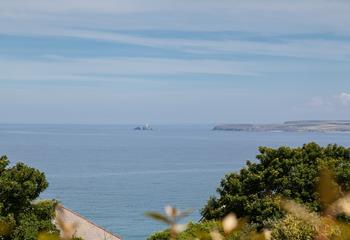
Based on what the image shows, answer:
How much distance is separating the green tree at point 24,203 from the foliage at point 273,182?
7.90 metres

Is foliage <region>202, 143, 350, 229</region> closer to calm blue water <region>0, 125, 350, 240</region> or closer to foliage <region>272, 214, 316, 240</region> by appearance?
foliage <region>272, 214, 316, 240</region>

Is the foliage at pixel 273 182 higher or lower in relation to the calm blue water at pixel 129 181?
lower

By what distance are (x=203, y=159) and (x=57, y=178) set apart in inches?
2035

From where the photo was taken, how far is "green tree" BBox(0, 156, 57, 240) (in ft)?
89.3

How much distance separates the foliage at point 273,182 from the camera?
3033cm

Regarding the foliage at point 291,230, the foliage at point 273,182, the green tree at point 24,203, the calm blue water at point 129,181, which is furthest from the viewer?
the calm blue water at point 129,181

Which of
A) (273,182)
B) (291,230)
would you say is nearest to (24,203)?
(273,182)

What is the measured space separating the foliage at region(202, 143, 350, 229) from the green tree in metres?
7.90

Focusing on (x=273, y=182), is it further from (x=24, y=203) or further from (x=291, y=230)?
(x=24, y=203)

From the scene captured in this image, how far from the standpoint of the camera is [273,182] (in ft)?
104

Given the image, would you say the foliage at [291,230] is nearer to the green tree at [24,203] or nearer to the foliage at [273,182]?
the foliage at [273,182]

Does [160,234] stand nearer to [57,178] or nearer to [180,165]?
[57,178]

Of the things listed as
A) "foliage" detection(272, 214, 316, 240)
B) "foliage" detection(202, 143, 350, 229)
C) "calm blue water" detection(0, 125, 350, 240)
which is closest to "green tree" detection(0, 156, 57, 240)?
"foliage" detection(202, 143, 350, 229)

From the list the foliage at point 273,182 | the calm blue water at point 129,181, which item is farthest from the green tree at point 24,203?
the calm blue water at point 129,181
